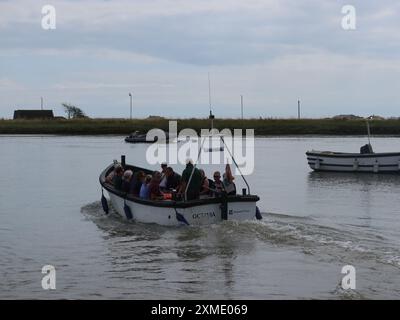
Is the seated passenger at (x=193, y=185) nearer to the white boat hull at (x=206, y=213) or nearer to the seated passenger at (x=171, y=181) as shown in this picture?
the white boat hull at (x=206, y=213)

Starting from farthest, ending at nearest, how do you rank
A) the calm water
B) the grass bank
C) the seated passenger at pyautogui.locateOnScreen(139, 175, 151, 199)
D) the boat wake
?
the grass bank < the seated passenger at pyautogui.locateOnScreen(139, 175, 151, 199) < the boat wake < the calm water

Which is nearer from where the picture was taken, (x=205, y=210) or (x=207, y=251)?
(x=207, y=251)

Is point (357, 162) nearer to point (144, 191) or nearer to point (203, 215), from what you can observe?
point (144, 191)

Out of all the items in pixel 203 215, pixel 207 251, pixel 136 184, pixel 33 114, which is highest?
pixel 33 114

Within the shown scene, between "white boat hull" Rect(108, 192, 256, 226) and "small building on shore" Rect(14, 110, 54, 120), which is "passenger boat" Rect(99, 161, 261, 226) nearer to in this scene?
"white boat hull" Rect(108, 192, 256, 226)

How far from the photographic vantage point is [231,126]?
351 ft

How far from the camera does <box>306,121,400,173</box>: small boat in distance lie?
4250 centimetres

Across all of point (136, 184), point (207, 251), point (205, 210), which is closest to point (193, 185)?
point (205, 210)

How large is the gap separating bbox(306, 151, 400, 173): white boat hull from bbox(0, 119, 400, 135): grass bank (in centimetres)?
5988

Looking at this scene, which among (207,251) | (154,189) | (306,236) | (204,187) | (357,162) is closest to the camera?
(207,251)

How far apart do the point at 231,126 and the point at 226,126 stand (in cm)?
81

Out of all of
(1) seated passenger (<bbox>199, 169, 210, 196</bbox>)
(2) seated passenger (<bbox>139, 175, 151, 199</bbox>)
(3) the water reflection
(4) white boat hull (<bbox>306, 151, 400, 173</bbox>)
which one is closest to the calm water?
(2) seated passenger (<bbox>139, 175, 151, 199</bbox>)
